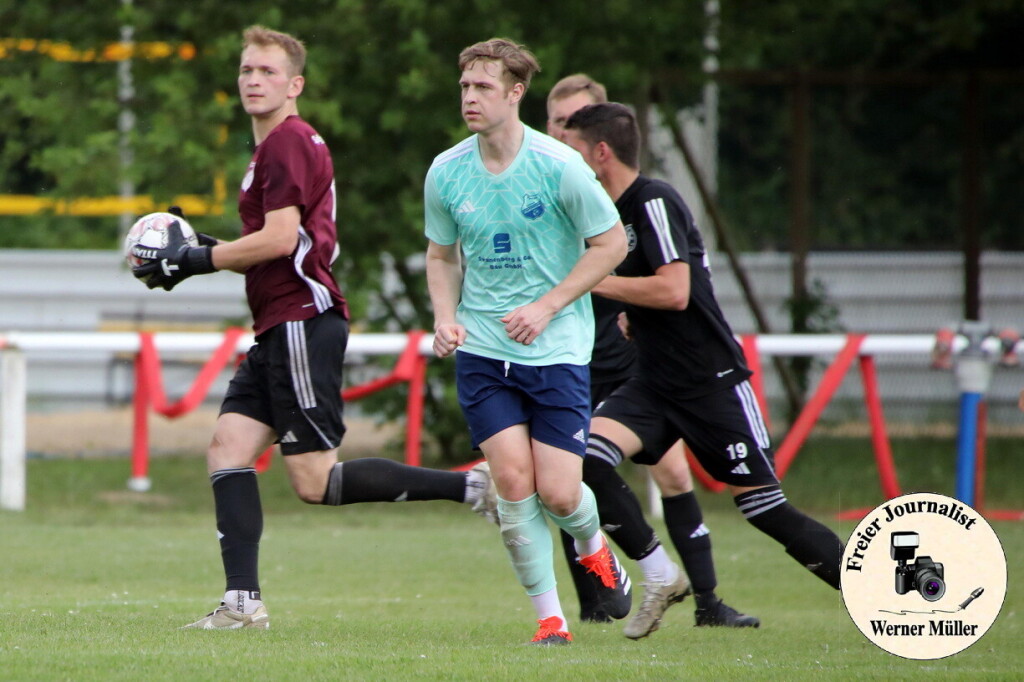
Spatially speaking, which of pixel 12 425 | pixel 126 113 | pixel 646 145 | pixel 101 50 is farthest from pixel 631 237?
pixel 101 50

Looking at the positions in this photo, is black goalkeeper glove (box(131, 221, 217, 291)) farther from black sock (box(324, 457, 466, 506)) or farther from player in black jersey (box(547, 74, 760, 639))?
player in black jersey (box(547, 74, 760, 639))

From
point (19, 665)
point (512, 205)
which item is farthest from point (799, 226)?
point (19, 665)

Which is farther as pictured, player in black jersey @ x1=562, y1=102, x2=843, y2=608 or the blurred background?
the blurred background

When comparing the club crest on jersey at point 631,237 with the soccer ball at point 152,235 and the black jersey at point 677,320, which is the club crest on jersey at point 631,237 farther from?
the soccer ball at point 152,235

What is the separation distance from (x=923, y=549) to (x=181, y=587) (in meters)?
4.13

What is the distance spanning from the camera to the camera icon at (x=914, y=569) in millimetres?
4910

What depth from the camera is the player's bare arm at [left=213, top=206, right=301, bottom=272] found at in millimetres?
5648

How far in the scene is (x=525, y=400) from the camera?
5535 mm

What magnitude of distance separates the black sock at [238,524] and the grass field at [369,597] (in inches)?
11.9

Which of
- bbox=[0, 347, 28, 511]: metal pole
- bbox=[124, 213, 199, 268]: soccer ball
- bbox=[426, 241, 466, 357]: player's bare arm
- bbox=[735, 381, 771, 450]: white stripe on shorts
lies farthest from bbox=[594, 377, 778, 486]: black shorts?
bbox=[0, 347, 28, 511]: metal pole

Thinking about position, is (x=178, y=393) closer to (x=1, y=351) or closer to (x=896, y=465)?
(x=1, y=351)

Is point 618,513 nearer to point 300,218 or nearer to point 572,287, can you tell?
point 572,287

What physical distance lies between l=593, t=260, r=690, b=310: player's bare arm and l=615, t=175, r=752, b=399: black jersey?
89mm

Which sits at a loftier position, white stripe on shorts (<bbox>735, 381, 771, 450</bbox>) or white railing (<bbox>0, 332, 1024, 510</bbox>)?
white stripe on shorts (<bbox>735, 381, 771, 450</bbox>)
